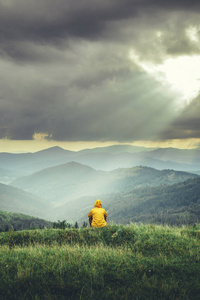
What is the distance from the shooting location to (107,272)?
657 cm

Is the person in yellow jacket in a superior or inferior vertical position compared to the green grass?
superior

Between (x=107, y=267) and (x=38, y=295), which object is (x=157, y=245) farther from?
(x=38, y=295)

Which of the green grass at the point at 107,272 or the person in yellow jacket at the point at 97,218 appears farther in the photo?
the person in yellow jacket at the point at 97,218

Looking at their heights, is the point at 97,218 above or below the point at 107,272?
above

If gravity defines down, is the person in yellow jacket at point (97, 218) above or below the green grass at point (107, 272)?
above

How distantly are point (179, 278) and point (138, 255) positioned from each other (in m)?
1.90

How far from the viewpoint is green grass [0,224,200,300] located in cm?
555

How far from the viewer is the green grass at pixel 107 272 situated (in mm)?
5547

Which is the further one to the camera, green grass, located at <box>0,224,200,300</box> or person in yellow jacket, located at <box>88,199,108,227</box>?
person in yellow jacket, located at <box>88,199,108,227</box>

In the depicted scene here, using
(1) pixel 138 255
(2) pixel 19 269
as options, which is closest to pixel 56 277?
(2) pixel 19 269

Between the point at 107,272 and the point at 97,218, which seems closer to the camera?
the point at 107,272

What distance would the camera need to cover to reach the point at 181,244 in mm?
9289

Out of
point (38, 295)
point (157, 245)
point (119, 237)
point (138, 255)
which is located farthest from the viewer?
point (119, 237)

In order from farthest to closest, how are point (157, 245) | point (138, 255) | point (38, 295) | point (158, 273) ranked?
point (157, 245), point (138, 255), point (158, 273), point (38, 295)
